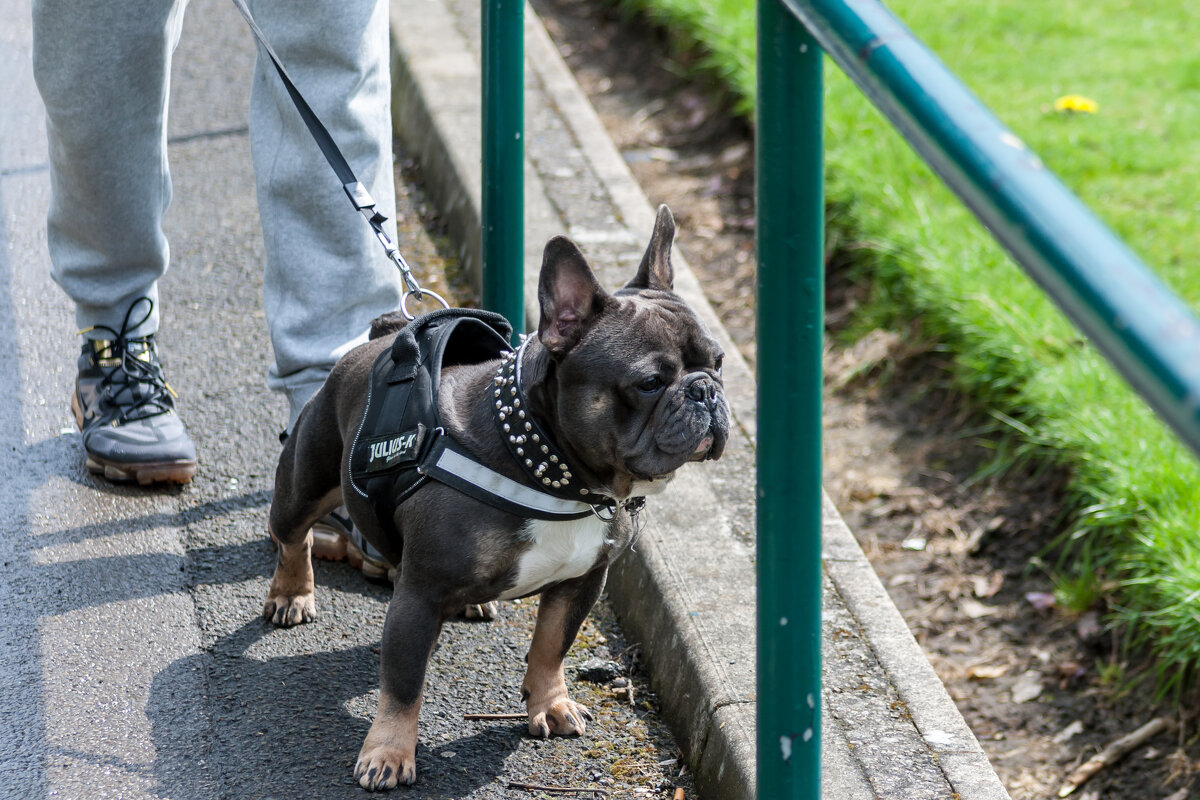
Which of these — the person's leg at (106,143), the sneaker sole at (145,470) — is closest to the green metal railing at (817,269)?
the person's leg at (106,143)

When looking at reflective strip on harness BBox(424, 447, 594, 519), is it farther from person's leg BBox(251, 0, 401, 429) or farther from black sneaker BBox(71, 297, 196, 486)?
black sneaker BBox(71, 297, 196, 486)

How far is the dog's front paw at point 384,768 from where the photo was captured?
2184 millimetres

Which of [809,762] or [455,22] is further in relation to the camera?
[455,22]

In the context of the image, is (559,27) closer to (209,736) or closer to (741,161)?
(741,161)

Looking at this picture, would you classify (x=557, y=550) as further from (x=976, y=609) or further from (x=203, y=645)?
(x=976, y=609)

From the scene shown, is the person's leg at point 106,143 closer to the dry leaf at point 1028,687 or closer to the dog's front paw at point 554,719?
the dog's front paw at point 554,719

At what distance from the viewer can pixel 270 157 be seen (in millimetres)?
2830

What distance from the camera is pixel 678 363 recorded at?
6.49 ft

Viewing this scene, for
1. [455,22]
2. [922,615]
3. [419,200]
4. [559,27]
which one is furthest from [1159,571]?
[559,27]

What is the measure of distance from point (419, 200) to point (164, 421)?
5.63 feet

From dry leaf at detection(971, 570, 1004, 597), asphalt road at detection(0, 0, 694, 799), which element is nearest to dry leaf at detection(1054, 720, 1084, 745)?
dry leaf at detection(971, 570, 1004, 597)

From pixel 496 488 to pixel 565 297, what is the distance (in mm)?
327

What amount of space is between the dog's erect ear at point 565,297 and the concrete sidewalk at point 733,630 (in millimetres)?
736

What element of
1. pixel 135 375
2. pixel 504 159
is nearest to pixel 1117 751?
pixel 504 159
